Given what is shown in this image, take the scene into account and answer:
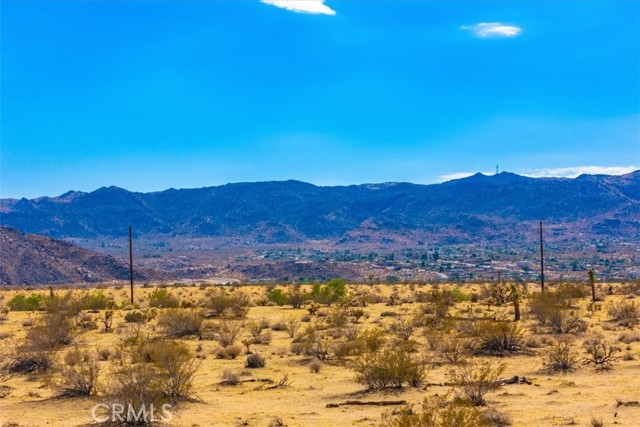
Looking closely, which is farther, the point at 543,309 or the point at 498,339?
the point at 543,309

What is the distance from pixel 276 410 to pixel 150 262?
162 metres

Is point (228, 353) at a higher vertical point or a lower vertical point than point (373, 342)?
lower

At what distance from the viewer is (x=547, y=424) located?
1398 centimetres

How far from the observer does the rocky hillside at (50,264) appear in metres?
102

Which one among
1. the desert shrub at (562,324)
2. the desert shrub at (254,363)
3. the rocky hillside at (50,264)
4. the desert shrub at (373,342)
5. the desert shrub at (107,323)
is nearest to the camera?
the desert shrub at (254,363)

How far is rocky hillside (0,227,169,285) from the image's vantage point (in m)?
102

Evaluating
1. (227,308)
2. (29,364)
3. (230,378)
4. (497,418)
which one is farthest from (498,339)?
(227,308)

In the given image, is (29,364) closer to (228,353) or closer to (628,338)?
(228,353)

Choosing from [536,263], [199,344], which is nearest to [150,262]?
[536,263]

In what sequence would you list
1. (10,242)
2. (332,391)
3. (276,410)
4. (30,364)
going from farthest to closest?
(10,242), (30,364), (332,391), (276,410)

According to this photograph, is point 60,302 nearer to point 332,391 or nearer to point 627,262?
point 332,391

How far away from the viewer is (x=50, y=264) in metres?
108

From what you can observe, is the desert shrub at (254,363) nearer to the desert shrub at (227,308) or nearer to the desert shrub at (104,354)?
the desert shrub at (104,354)

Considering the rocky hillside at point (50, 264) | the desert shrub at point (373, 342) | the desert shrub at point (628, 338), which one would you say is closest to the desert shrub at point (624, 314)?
the desert shrub at point (628, 338)
